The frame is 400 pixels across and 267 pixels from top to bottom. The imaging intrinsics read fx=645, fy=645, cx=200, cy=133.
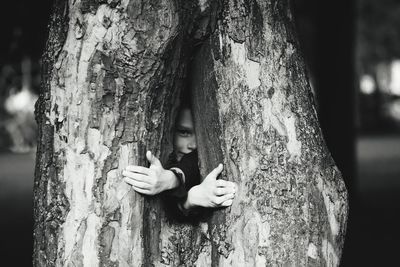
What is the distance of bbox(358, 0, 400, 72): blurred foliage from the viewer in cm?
2891

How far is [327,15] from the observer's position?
11.4m

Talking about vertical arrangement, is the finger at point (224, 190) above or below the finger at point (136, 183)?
below

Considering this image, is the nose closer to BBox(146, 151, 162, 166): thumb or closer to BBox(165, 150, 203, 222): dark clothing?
BBox(165, 150, 203, 222): dark clothing

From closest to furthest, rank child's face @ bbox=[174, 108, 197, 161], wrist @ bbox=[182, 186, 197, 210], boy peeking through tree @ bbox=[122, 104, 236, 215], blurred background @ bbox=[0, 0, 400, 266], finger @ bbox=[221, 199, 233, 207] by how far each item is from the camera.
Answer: boy peeking through tree @ bbox=[122, 104, 236, 215] → finger @ bbox=[221, 199, 233, 207] → wrist @ bbox=[182, 186, 197, 210] → child's face @ bbox=[174, 108, 197, 161] → blurred background @ bbox=[0, 0, 400, 266]

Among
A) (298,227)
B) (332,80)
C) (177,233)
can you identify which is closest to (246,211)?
(298,227)

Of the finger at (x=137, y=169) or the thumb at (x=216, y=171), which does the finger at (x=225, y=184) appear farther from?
the finger at (x=137, y=169)

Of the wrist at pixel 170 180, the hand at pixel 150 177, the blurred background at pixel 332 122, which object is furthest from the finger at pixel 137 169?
the blurred background at pixel 332 122

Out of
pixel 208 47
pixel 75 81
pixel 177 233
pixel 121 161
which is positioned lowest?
pixel 177 233

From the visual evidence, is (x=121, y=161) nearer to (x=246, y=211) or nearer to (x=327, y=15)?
(x=246, y=211)

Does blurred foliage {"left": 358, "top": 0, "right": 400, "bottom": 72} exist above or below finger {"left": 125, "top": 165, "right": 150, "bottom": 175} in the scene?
above

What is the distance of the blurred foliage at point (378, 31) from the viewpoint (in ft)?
94.8

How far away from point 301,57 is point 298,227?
0.87 meters

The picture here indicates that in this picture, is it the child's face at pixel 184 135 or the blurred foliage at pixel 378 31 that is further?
the blurred foliage at pixel 378 31

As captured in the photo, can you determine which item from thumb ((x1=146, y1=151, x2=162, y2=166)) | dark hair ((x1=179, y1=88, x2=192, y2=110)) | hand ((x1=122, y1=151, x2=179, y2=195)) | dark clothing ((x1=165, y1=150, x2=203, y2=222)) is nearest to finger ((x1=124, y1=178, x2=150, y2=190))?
hand ((x1=122, y1=151, x2=179, y2=195))
